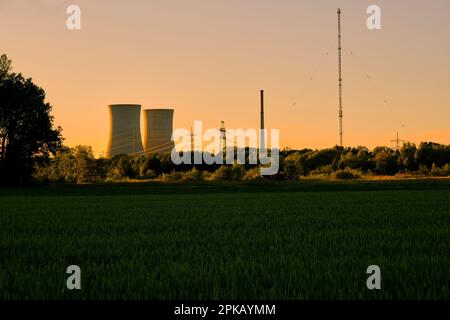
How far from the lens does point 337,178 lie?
219 feet

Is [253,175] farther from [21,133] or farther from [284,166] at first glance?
[21,133]

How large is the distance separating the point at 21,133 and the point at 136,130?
22353 mm

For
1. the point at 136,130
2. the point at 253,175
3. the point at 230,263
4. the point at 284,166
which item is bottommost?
the point at 230,263

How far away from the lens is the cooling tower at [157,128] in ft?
260

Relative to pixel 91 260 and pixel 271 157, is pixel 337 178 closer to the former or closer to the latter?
pixel 271 157

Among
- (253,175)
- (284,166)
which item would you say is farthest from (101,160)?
(284,166)

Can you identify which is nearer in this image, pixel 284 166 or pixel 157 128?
pixel 284 166

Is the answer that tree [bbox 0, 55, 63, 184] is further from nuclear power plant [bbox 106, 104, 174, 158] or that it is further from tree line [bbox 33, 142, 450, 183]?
nuclear power plant [bbox 106, 104, 174, 158]

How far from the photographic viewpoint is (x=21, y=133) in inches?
2164

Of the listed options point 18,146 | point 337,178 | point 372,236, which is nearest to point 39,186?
point 18,146

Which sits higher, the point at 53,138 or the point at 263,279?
the point at 53,138

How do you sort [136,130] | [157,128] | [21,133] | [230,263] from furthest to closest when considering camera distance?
1. [157,128]
2. [136,130]
3. [21,133]
4. [230,263]

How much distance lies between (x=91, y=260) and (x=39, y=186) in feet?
161

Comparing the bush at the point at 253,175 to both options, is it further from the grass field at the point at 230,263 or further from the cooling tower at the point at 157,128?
the grass field at the point at 230,263
